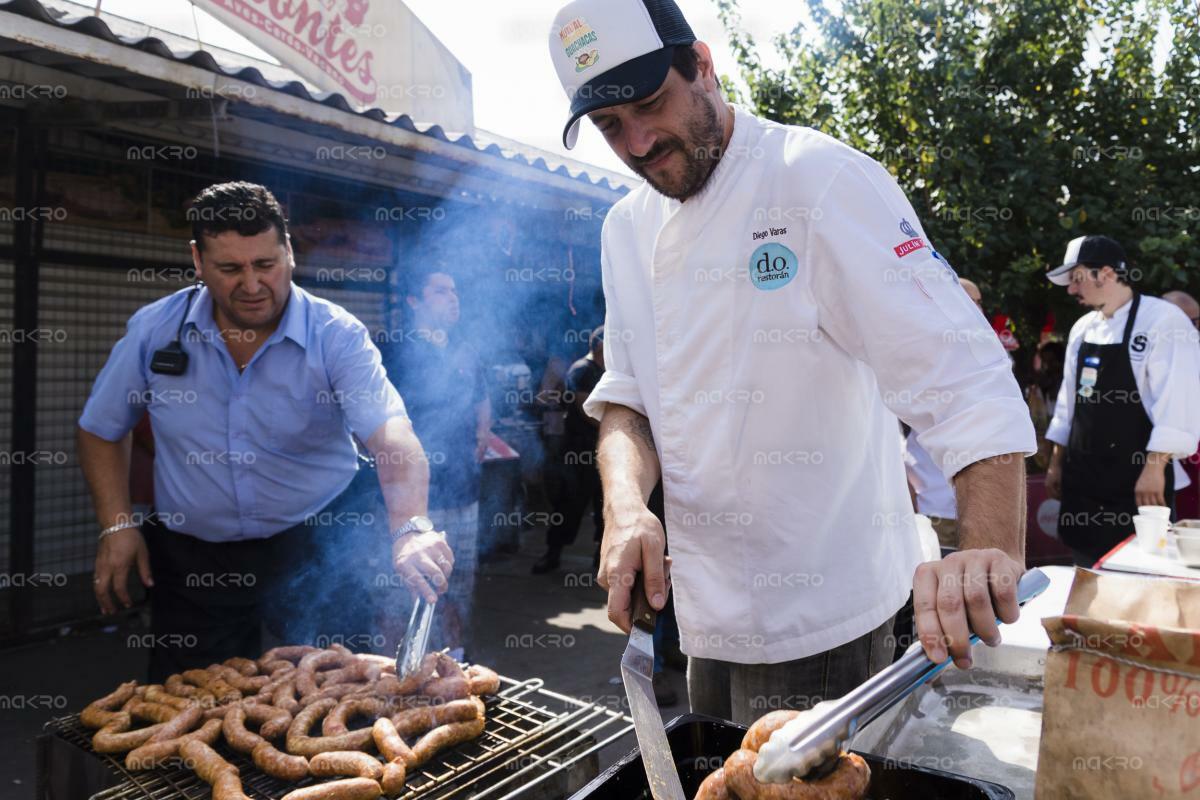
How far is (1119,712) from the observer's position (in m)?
1.40

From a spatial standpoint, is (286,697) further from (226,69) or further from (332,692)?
(226,69)

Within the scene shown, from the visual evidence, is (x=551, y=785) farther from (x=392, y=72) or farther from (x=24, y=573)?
(x=392, y=72)

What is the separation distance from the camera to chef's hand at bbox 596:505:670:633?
183cm

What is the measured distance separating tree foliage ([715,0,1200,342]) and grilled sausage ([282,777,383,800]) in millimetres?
9005

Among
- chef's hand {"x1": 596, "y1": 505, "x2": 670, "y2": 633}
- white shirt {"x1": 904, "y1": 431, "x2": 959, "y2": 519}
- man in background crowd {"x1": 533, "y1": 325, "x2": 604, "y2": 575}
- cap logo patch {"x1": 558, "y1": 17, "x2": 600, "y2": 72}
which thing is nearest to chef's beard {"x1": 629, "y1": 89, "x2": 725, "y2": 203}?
cap logo patch {"x1": 558, "y1": 17, "x2": 600, "y2": 72}

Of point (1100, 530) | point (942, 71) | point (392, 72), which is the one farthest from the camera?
point (942, 71)

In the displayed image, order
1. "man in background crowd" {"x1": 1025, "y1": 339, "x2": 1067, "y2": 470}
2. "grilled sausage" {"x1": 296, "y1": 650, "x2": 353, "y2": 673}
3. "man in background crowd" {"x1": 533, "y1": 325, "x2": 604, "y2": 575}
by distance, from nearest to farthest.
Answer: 1. "grilled sausage" {"x1": 296, "y1": 650, "x2": 353, "y2": 673}
2. "man in background crowd" {"x1": 533, "y1": 325, "x2": 604, "y2": 575}
3. "man in background crowd" {"x1": 1025, "y1": 339, "x2": 1067, "y2": 470}

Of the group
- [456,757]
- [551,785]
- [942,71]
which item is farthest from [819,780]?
[942,71]

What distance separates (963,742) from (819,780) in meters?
1.18

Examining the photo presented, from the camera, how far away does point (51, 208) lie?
6051 mm

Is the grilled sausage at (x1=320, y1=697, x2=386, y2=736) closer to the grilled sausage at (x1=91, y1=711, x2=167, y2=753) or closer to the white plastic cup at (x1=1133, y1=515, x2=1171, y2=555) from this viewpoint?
the grilled sausage at (x1=91, y1=711, x2=167, y2=753)

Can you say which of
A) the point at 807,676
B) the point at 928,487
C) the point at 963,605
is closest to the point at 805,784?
the point at 963,605

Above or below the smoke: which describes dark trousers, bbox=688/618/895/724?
below

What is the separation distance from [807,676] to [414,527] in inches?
63.8
